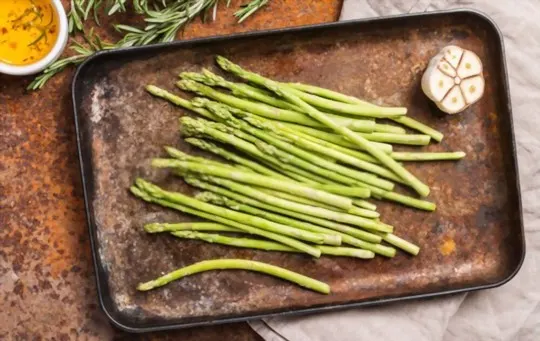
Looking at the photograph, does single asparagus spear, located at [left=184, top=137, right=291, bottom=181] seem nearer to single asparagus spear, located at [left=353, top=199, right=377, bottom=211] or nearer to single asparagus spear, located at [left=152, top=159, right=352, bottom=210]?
single asparagus spear, located at [left=152, top=159, right=352, bottom=210]

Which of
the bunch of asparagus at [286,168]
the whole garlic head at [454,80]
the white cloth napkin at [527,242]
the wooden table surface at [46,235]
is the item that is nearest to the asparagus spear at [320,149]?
the bunch of asparagus at [286,168]

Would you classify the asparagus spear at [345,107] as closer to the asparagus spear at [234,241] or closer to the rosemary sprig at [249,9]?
the rosemary sprig at [249,9]

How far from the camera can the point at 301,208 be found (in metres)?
1.70

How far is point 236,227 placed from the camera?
67.0 inches

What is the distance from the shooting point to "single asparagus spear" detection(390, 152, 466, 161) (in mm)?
1726

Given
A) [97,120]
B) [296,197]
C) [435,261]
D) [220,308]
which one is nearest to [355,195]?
[296,197]

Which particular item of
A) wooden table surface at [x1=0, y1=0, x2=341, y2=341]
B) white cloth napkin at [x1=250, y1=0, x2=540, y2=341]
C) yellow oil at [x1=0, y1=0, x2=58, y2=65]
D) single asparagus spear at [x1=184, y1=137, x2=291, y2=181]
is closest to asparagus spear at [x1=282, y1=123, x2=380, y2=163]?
single asparagus spear at [x1=184, y1=137, x2=291, y2=181]

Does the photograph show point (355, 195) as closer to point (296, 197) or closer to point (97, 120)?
point (296, 197)

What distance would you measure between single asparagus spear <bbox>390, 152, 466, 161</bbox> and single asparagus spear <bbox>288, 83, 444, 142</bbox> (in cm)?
4

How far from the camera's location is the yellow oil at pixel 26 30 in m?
→ 1.71

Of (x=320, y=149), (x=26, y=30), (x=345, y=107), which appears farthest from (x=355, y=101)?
(x=26, y=30)

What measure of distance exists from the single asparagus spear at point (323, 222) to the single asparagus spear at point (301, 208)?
11 millimetres

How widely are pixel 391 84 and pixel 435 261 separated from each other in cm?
42

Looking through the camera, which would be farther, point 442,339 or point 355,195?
point 442,339
